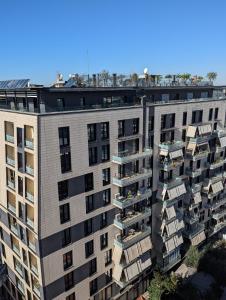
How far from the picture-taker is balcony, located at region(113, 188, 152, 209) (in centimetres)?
3643

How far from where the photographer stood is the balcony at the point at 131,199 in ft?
120

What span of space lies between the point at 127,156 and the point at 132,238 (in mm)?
12863

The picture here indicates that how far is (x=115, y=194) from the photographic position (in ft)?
122

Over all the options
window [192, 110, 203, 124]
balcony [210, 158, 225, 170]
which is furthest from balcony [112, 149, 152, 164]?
balcony [210, 158, 225, 170]

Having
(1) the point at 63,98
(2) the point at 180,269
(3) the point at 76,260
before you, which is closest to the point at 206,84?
(1) the point at 63,98

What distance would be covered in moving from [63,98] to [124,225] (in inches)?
755

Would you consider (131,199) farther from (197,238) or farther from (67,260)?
(197,238)

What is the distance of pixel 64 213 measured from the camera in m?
32.3

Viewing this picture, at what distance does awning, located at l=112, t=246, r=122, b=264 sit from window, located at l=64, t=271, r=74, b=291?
6.83 meters

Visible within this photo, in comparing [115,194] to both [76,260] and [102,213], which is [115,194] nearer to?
[102,213]

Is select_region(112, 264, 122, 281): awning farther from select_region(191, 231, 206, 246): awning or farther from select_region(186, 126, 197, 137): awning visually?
select_region(186, 126, 197, 137): awning

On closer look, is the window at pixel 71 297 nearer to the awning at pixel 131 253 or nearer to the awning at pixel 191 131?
the awning at pixel 131 253

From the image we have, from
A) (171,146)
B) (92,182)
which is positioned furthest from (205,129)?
(92,182)

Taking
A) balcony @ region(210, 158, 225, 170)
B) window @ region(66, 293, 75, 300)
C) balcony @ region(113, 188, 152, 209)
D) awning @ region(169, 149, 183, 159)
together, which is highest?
awning @ region(169, 149, 183, 159)
